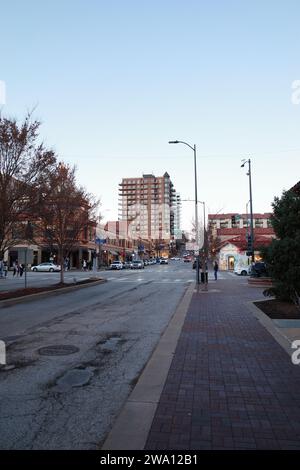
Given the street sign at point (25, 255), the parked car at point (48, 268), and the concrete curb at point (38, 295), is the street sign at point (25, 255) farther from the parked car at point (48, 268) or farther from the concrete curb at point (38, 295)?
the parked car at point (48, 268)

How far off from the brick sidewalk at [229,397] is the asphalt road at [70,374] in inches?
26.9

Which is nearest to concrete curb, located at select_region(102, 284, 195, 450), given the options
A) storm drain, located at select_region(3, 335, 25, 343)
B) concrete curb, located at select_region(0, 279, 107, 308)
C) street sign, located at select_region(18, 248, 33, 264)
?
storm drain, located at select_region(3, 335, 25, 343)

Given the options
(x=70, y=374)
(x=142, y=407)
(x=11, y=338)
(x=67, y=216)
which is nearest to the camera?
(x=142, y=407)

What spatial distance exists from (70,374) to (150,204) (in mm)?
187837

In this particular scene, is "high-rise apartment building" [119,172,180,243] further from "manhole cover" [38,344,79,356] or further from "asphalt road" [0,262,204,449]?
"manhole cover" [38,344,79,356]

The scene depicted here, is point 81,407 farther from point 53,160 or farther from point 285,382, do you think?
point 53,160

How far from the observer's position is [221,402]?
215 inches

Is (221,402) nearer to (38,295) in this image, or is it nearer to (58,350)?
(58,350)

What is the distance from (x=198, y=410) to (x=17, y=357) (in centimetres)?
429

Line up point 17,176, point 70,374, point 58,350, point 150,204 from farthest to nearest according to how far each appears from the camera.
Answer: point 150,204 → point 17,176 → point 58,350 → point 70,374

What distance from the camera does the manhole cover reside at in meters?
8.49

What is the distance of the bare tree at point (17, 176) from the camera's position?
18672mm

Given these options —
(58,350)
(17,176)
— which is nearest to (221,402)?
(58,350)

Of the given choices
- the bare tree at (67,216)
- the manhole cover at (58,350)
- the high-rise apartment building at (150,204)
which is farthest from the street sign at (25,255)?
the high-rise apartment building at (150,204)
